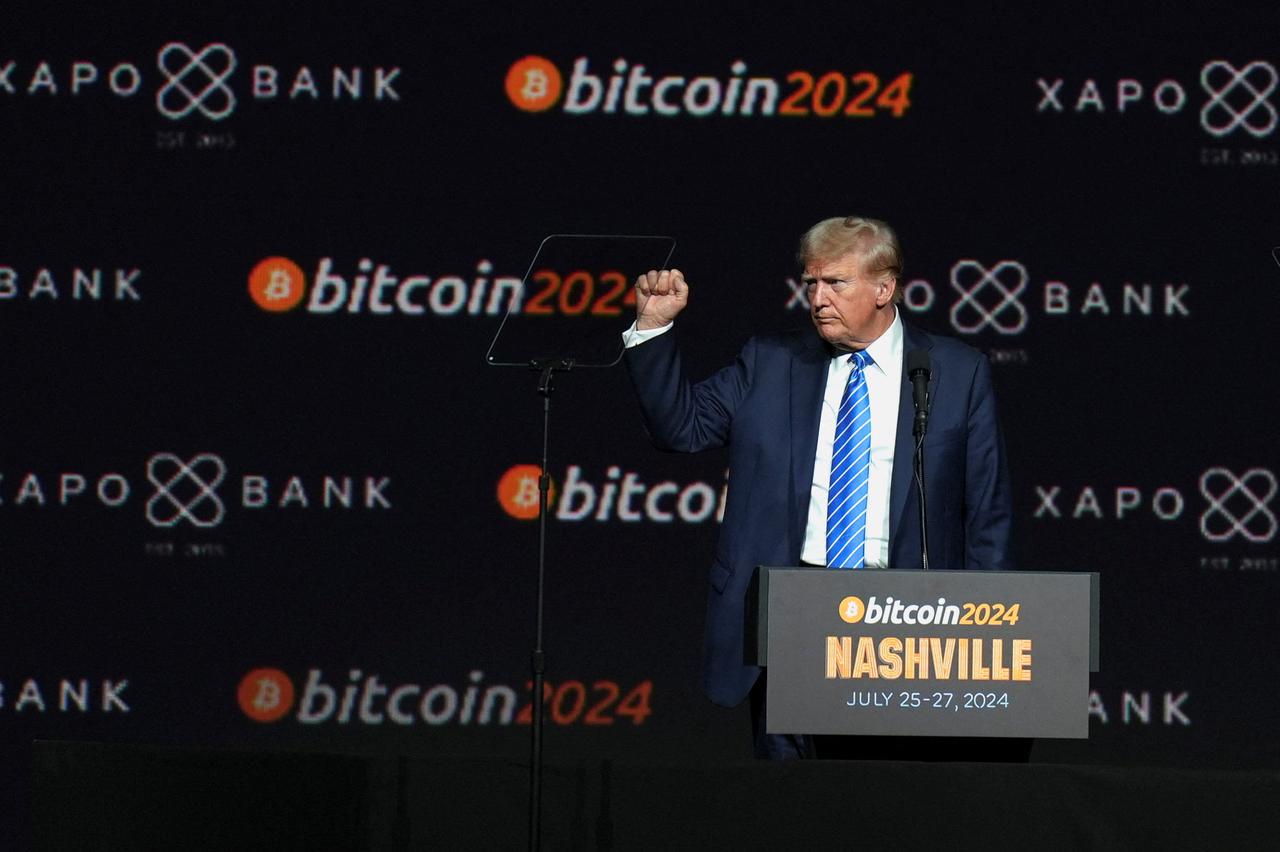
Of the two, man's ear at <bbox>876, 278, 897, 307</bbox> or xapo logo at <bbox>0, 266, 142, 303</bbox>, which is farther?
xapo logo at <bbox>0, 266, 142, 303</bbox>

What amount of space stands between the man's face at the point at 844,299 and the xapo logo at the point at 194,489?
1.63 meters

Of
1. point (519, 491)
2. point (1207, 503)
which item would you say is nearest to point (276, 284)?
point (519, 491)

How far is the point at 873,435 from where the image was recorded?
2.75 m

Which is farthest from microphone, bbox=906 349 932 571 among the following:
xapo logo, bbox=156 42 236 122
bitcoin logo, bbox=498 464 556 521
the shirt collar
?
xapo logo, bbox=156 42 236 122

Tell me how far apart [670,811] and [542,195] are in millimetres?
2306

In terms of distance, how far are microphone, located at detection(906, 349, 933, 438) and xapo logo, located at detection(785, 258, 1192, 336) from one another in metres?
1.67

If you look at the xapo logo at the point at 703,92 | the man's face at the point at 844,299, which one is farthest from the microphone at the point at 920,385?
the xapo logo at the point at 703,92

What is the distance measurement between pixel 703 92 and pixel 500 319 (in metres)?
0.75

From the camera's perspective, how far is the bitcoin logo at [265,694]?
4.05 meters

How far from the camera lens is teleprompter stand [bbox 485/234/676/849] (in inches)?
97.1

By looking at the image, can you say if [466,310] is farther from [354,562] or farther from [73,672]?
[73,672]

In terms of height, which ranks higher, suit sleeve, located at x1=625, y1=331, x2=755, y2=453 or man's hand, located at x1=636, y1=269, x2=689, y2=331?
man's hand, located at x1=636, y1=269, x2=689, y2=331

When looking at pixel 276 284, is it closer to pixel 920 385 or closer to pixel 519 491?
pixel 519 491

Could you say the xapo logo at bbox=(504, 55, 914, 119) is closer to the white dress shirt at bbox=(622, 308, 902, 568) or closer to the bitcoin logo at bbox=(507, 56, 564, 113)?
the bitcoin logo at bbox=(507, 56, 564, 113)
